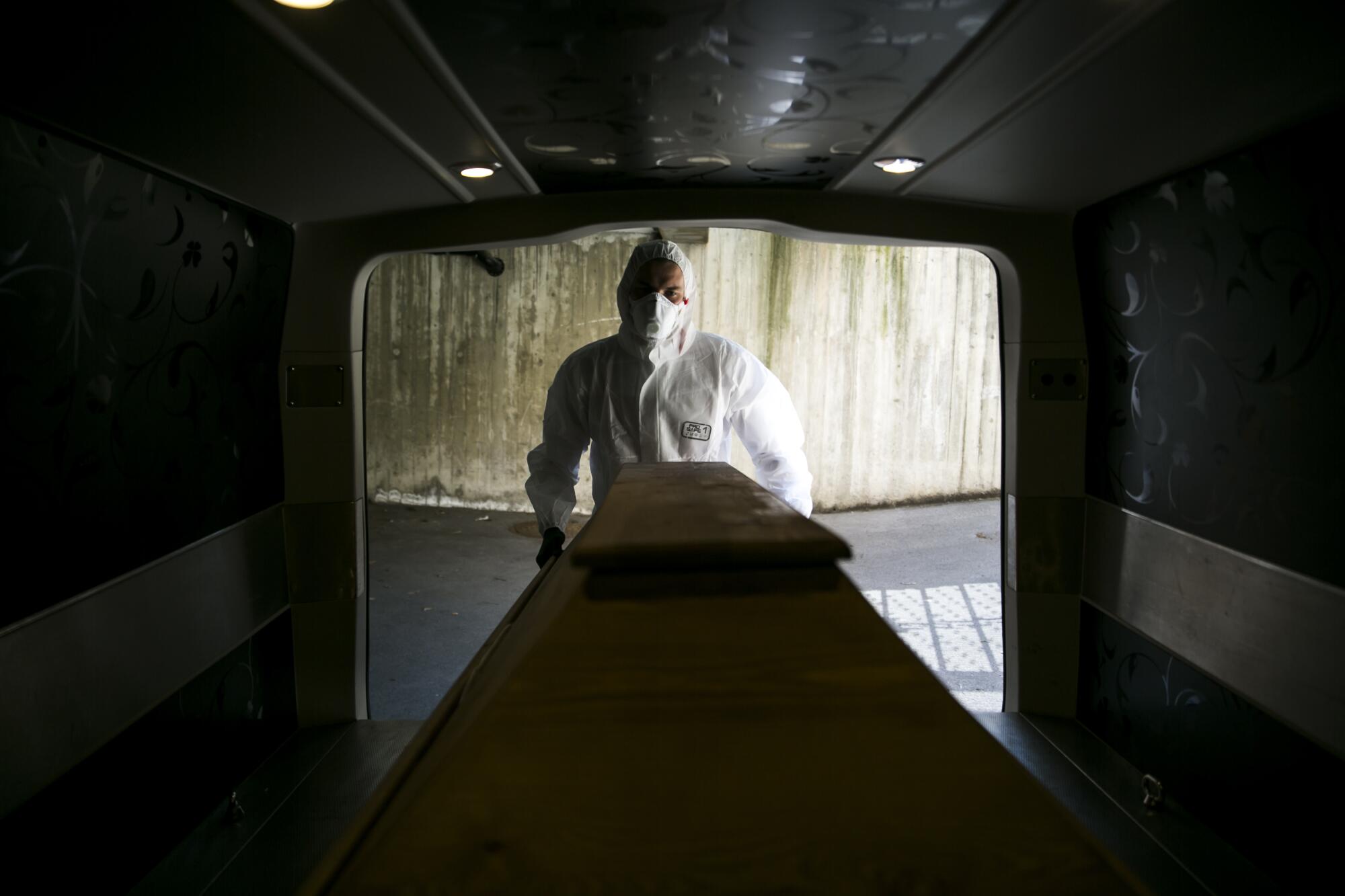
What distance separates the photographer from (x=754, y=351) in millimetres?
6707

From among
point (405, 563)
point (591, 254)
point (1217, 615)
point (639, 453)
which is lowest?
point (405, 563)

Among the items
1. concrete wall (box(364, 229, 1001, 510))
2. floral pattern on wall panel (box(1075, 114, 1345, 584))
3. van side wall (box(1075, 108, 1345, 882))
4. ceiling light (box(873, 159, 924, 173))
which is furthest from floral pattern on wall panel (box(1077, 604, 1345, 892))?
concrete wall (box(364, 229, 1001, 510))

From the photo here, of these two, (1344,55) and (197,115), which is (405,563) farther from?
(1344,55)

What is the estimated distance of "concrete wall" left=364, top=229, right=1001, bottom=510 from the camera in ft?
22.2

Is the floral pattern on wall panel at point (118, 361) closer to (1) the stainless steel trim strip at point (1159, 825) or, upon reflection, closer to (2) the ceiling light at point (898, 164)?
(2) the ceiling light at point (898, 164)

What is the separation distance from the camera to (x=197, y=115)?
5.01 ft

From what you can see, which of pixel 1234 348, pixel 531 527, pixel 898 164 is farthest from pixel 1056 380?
pixel 531 527

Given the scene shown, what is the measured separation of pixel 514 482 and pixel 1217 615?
5725 millimetres

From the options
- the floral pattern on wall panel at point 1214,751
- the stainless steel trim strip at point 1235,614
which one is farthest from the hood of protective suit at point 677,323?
the floral pattern on wall panel at point 1214,751

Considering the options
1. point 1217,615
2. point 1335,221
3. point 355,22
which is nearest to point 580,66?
point 355,22

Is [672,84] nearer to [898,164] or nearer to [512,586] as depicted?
[898,164]

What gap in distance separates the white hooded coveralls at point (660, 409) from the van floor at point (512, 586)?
2.24 feet

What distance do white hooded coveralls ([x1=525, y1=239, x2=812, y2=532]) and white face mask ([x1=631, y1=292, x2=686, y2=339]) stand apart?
0.12ft

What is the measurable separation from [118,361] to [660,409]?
5.21ft
